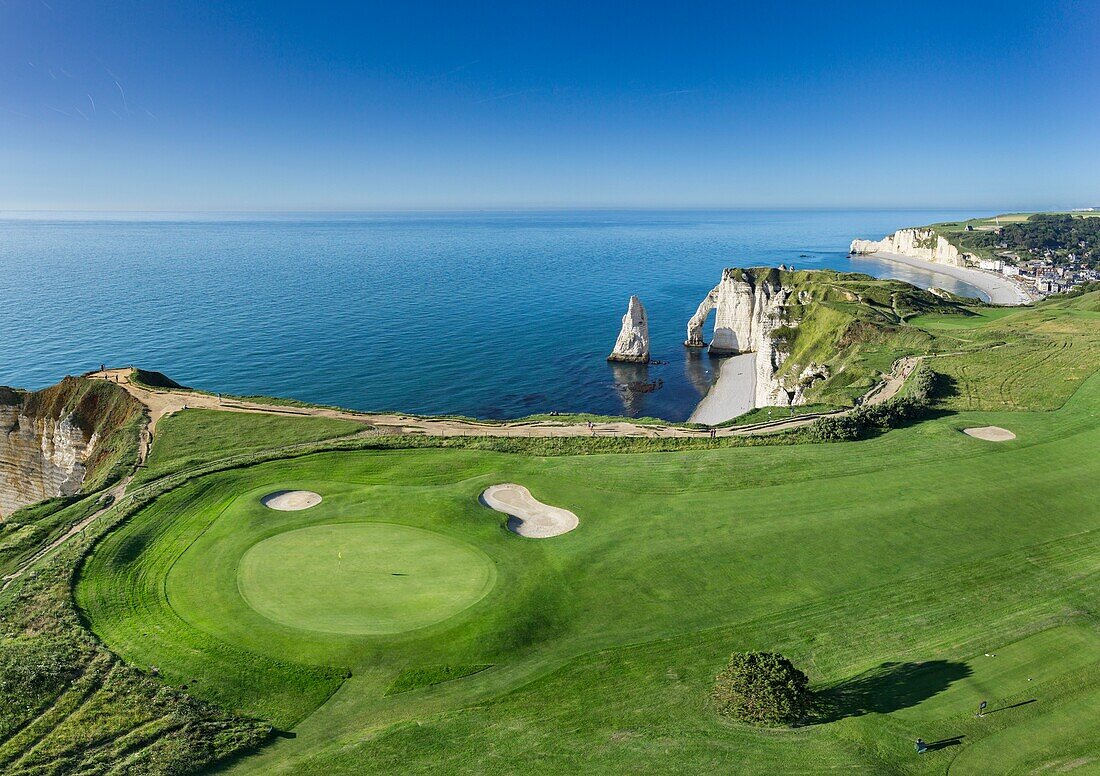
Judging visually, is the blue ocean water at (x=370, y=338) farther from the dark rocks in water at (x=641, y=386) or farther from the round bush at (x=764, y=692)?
the round bush at (x=764, y=692)

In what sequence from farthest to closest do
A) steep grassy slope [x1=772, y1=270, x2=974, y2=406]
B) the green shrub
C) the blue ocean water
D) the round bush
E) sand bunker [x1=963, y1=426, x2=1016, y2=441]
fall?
the blue ocean water → steep grassy slope [x1=772, y1=270, x2=974, y2=406] → the green shrub → sand bunker [x1=963, y1=426, x2=1016, y2=441] → the round bush

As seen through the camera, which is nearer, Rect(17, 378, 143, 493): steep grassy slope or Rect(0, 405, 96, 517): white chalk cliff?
Rect(17, 378, 143, 493): steep grassy slope

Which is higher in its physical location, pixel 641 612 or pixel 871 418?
pixel 871 418

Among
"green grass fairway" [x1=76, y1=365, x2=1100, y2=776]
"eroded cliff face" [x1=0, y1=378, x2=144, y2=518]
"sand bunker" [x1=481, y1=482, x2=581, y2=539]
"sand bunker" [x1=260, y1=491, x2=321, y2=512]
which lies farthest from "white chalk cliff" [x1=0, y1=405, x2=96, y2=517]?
"sand bunker" [x1=481, y1=482, x2=581, y2=539]

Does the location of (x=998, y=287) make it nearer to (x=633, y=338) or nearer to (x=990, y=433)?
(x=633, y=338)

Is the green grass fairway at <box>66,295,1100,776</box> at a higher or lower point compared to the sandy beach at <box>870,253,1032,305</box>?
lower

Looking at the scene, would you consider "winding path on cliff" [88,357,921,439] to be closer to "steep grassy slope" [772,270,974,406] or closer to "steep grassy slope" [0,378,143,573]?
"steep grassy slope" [0,378,143,573]

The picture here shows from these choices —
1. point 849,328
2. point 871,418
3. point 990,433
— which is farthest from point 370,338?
point 990,433
